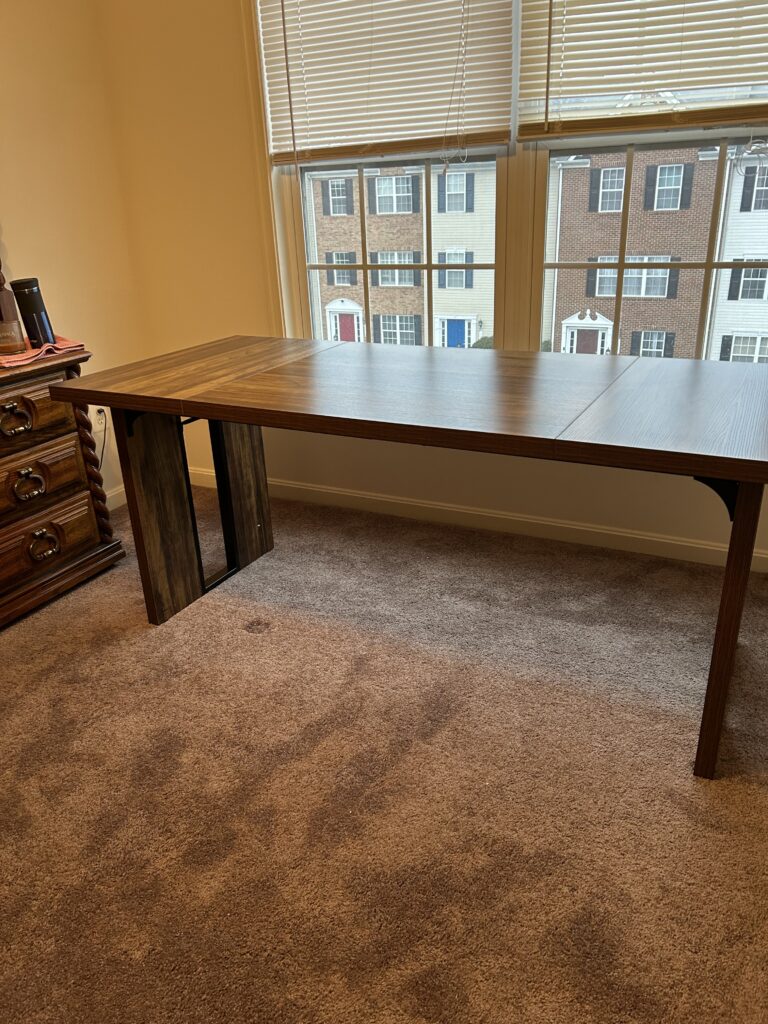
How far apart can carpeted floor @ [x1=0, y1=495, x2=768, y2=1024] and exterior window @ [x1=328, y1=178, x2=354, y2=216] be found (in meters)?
1.45

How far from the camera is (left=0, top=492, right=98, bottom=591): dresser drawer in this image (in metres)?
2.29

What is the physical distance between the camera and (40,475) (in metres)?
2.36

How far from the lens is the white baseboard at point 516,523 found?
→ 256 centimetres

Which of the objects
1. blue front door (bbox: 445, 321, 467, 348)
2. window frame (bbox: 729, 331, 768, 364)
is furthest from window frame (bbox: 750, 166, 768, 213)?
blue front door (bbox: 445, 321, 467, 348)

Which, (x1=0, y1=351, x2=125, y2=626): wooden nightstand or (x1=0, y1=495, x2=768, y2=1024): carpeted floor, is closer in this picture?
(x1=0, y1=495, x2=768, y2=1024): carpeted floor

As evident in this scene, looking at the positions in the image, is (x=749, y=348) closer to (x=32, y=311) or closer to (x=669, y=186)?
(x=669, y=186)

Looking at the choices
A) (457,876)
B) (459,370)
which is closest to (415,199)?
(459,370)

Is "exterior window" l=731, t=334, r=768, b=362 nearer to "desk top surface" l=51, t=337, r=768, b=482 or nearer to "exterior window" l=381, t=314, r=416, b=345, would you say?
"desk top surface" l=51, t=337, r=768, b=482

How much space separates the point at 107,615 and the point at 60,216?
5.31 ft

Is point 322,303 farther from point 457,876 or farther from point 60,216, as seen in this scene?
point 457,876

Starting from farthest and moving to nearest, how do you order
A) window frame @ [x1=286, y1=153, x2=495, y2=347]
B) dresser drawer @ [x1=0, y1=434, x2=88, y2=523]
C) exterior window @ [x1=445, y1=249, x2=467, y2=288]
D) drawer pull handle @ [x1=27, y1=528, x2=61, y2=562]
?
exterior window @ [x1=445, y1=249, x2=467, y2=288] → window frame @ [x1=286, y1=153, x2=495, y2=347] → drawer pull handle @ [x1=27, y1=528, x2=61, y2=562] → dresser drawer @ [x1=0, y1=434, x2=88, y2=523]

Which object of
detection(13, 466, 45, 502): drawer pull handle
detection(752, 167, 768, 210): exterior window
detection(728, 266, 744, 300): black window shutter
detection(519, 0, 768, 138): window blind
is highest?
detection(519, 0, 768, 138): window blind

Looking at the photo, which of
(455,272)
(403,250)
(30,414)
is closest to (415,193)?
(403,250)

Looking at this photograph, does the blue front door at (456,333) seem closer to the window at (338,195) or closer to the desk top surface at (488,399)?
the desk top surface at (488,399)
